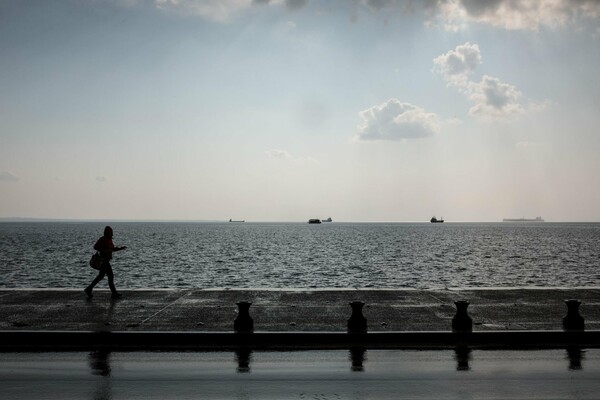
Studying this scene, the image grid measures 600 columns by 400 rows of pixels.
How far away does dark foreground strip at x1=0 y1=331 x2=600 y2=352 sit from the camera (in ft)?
33.3

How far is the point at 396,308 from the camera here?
13516 mm

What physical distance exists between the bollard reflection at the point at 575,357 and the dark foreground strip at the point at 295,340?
0.29 meters

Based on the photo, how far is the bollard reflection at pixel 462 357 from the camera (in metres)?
8.68

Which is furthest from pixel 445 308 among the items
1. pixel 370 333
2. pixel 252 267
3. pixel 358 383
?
pixel 252 267

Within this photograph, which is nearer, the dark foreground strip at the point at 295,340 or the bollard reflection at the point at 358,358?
the bollard reflection at the point at 358,358

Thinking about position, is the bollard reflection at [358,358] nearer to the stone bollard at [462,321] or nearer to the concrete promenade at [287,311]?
the concrete promenade at [287,311]

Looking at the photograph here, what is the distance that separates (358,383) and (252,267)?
162ft

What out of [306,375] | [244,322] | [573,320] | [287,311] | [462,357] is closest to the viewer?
[306,375]

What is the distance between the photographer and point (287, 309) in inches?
526

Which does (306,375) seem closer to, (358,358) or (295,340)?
(358,358)

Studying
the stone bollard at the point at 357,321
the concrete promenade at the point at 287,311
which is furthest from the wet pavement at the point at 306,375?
the concrete promenade at the point at 287,311

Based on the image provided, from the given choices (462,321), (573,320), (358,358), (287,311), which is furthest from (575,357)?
(287,311)

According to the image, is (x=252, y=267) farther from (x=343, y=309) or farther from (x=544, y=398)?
(x=544, y=398)

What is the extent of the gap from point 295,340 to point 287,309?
3016mm
